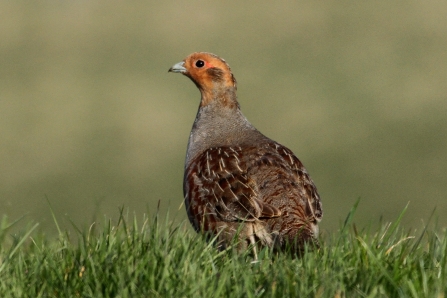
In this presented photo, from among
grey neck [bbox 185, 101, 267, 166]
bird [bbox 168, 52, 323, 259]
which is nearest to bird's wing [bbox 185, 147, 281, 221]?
bird [bbox 168, 52, 323, 259]

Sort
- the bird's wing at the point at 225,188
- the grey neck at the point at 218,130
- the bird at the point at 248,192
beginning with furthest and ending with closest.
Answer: the grey neck at the point at 218,130
the bird's wing at the point at 225,188
the bird at the point at 248,192

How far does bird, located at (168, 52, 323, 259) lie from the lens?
512 centimetres

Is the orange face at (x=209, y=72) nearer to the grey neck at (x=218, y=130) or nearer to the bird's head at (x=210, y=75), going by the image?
the bird's head at (x=210, y=75)

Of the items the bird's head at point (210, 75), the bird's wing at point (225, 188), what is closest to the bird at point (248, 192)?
the bird's wing at point (225, 188)

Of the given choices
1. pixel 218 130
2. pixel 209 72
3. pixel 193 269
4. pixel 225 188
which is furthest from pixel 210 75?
pixel 193 269

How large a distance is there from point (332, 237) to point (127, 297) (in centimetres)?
154

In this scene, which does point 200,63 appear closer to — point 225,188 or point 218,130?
point 218,130

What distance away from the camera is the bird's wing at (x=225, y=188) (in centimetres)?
523

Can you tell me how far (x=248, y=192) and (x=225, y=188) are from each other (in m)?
0.20

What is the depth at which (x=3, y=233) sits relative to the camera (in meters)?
4.02

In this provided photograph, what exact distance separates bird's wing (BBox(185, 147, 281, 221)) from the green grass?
97 cm

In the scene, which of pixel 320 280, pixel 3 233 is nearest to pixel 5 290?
pixel 3 233

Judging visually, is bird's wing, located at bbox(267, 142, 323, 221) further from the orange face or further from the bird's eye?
the bird's eye

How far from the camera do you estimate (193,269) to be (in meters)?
3.59
